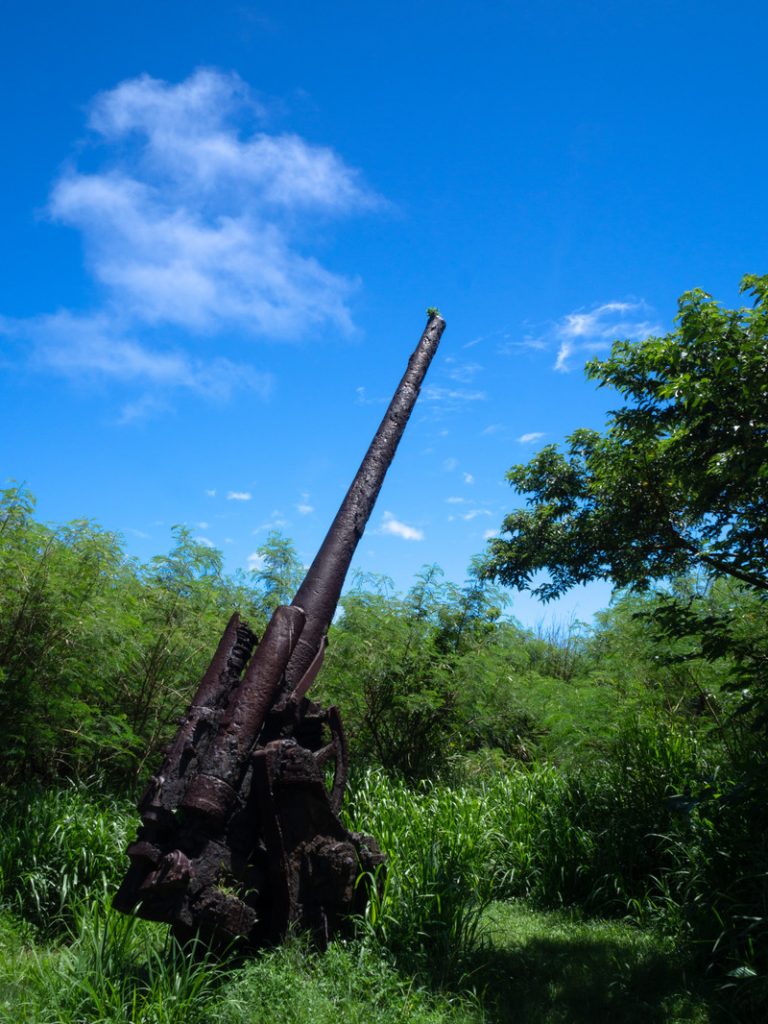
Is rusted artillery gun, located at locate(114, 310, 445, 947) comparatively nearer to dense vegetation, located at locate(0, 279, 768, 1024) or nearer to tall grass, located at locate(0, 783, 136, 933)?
dense vegetation, located at locate(0, 279, 768, 1024)

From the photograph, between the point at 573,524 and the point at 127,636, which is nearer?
the point at 127,636

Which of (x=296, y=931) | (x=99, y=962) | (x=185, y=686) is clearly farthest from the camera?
(x=185, y=686)

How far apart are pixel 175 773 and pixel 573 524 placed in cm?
739

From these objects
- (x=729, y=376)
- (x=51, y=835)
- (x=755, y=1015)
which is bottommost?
(x=51, y=835)

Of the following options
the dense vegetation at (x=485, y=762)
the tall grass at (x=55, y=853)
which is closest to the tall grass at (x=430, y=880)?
the dense vegetation at (x=485, y=762)

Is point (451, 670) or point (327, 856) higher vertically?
point (451, 670)

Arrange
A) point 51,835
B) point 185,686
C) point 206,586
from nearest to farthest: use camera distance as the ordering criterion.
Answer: point 51,835
point 185,686
point 206,586

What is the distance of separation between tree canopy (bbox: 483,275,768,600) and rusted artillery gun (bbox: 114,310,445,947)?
10.4 feet

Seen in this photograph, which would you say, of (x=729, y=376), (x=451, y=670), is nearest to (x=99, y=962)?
(x=729, y=376)

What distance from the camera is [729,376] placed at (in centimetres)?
579

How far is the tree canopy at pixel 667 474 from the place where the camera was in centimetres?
579

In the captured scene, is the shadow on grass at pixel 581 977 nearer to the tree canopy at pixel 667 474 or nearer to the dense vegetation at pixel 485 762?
the dense vegetation at pixel 485 762

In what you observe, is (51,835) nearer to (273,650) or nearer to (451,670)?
(273,650)

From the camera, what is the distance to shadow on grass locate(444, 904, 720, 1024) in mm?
4730
